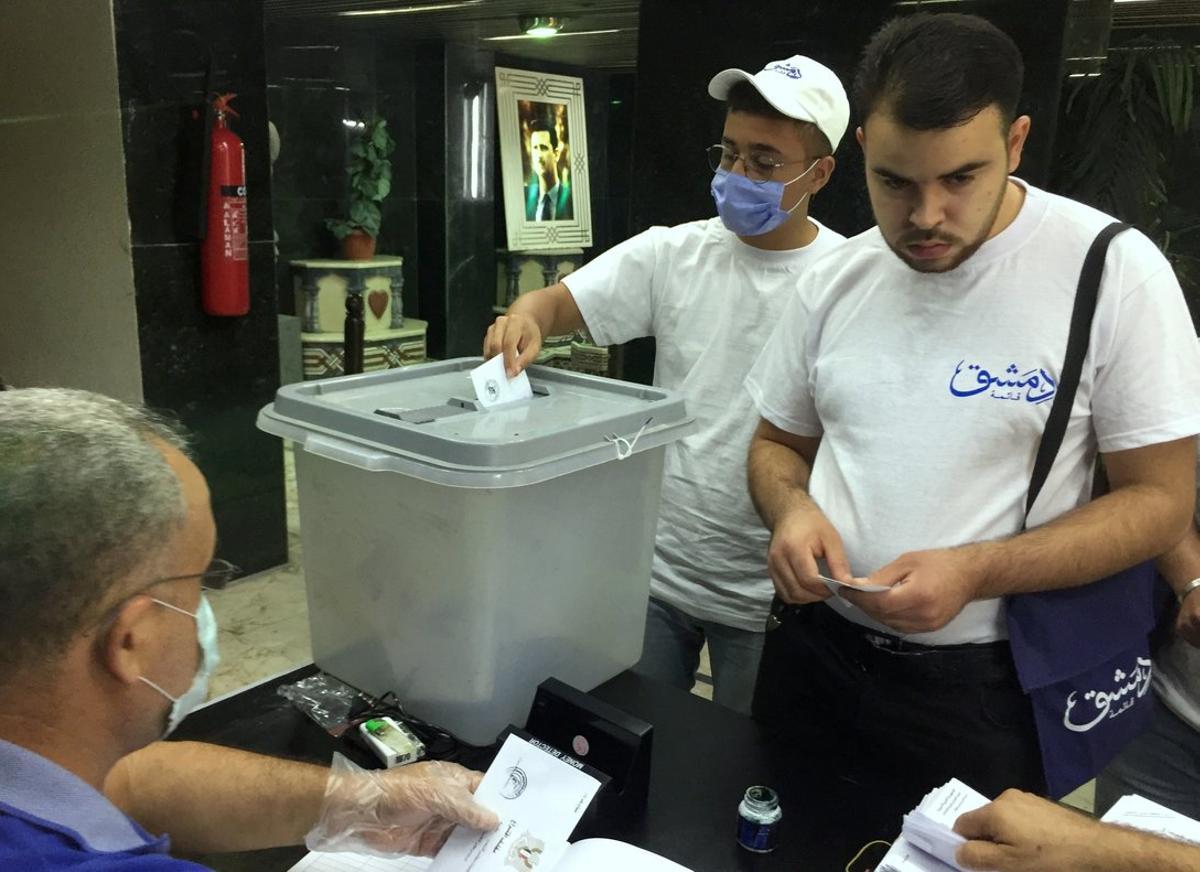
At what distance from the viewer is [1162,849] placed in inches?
31.6

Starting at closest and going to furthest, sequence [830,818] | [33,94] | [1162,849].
Result: 1. [1162,849]
2. [830,818]
3. [33,94]

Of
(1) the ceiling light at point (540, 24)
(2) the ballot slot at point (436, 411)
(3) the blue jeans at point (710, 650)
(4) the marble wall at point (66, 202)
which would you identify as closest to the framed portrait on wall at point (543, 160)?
(1) the ceiling light at point (540, 24)

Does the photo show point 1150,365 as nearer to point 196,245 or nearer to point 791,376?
point 791,376

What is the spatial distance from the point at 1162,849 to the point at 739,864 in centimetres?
37

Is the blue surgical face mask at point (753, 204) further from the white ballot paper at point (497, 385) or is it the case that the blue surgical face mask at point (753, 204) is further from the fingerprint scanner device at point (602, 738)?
the fingerprint scanner device at point (602, 738)

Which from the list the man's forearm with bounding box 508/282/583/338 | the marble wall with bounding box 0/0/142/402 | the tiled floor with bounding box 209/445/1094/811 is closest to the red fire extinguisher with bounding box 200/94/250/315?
the marble wall with bounding box 0/0/142/402

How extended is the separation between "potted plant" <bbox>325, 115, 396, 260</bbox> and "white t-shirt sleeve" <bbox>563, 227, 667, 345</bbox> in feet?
14.8

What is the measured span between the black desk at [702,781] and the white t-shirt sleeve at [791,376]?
406mm

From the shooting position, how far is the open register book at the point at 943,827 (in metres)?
0.82

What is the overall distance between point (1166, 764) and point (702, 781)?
0.84 m

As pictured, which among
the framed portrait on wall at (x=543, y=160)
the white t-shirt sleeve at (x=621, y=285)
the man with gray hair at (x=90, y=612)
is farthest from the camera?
the framed portrait on wall at (x=543, y=160)

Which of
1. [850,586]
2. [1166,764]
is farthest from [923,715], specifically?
[1166,764]

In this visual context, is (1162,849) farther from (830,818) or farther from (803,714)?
(803,714)

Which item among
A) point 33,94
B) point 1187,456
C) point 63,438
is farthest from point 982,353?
point 33,94
